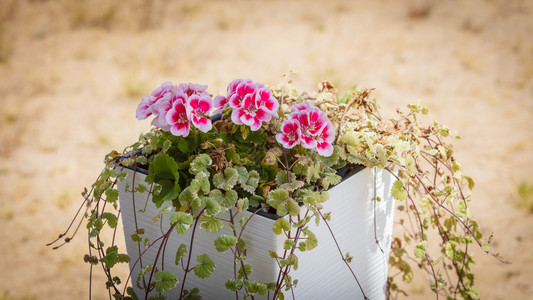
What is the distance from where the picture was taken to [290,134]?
1099 mm

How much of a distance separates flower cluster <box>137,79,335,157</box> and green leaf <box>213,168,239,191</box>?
95mm

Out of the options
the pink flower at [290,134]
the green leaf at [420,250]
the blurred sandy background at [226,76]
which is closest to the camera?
the pink flower at [290,134]

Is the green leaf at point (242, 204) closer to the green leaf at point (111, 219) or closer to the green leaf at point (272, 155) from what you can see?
the green leaf at point (272, 155)

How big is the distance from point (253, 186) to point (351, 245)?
1.04 feet

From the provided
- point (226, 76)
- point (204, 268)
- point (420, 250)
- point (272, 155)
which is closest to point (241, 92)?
point (272, 155)

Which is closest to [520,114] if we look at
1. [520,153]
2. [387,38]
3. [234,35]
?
[520,153]

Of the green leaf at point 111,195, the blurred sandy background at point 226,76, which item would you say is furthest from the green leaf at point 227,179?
the blurred sandy background at point 226,76

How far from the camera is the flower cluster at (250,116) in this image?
3.54ft

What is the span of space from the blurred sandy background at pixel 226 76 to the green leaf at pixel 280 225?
1226 mm

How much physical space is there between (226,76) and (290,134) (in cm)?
232

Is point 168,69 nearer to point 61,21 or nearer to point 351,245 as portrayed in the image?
point 61,21

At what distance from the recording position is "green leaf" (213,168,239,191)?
40.6 inches

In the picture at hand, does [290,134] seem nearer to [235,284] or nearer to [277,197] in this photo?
[277,197]

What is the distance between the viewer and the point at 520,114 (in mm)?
3014
